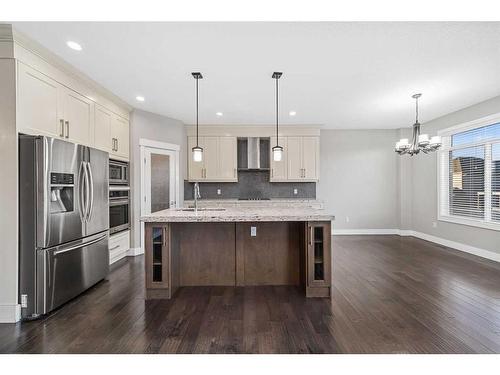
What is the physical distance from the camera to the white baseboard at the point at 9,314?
239cm

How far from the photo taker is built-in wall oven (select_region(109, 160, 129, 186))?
411 centimetres

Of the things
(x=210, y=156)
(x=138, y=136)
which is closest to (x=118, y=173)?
(x=138, y=136)

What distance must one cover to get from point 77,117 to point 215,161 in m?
3.15

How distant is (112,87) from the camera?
373cm

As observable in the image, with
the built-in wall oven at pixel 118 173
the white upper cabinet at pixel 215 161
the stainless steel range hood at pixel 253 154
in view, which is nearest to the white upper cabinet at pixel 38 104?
the built-in wall oven at pixel 118 173

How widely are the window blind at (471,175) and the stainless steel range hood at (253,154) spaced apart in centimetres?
377

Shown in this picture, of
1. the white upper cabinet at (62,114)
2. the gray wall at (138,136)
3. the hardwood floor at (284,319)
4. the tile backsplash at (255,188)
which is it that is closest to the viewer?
the hardwood floor at (284,319)

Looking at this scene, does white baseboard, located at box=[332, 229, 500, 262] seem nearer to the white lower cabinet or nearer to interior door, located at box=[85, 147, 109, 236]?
the white lower cabinet

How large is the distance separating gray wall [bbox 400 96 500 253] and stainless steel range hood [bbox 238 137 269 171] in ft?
11.2

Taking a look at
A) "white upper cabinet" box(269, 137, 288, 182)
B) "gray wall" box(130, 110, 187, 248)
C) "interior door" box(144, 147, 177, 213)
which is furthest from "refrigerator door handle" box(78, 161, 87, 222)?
"white upper cabinet" box(269, 137, 288, 182)

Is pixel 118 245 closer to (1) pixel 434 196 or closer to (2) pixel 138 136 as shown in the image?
(2) pixel 138 136

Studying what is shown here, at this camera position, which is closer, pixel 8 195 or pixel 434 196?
pixel 8 195

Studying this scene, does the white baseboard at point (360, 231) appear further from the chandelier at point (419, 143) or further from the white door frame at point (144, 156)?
the white door frame at point (144, 156)

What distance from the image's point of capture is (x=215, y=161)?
20.1 ft
